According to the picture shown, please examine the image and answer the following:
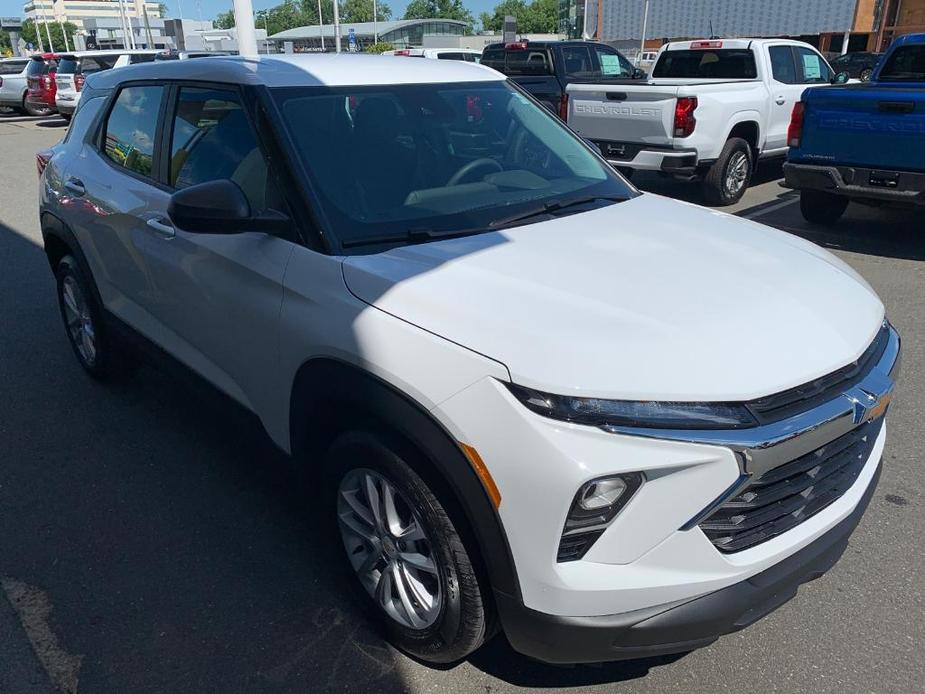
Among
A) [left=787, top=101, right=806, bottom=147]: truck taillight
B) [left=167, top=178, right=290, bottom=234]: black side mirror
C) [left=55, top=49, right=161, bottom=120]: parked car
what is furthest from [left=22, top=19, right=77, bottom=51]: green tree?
[left=167, top=178, right=290, bottom=234]: black side mirror

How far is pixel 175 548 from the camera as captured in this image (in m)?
3.15

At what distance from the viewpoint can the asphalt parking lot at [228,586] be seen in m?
2.49

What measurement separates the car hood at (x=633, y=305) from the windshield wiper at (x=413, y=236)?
0.07 metres

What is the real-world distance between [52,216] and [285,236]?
2.66m

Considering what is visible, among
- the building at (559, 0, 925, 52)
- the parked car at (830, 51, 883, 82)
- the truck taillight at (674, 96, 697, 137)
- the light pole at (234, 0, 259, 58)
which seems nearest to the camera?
the truck taillight at (674, 96, 697, 137)

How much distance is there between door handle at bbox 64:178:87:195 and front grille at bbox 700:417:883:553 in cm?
361

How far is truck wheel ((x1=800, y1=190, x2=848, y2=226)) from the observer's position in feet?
27.0

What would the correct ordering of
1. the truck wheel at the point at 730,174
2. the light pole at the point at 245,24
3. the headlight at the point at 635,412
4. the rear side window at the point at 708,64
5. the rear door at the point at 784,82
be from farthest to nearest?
the light pole at the point at 245,24
the rear side window at the point at 708,64
the rear door at the point at 784,82
the truck wheel at the point at 730,174
the headlight at the point at 635,412

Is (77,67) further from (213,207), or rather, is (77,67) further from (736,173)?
(213,207)

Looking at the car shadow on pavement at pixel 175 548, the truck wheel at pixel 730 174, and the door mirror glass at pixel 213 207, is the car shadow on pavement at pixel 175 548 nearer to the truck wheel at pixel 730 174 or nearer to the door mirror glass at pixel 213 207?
the door mirror glass at pixel 213 207

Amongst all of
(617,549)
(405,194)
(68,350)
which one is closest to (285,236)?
(405,194)

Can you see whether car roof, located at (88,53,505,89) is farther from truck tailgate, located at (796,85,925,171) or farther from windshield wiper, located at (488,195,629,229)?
truck tailgate, located at (796,85,925,171)

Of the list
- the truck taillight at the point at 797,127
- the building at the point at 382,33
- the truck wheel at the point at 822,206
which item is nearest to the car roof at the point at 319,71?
the truck taillight at the point at 797,127

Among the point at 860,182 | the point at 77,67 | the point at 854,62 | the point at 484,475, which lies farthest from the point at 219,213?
the point at 854,62
